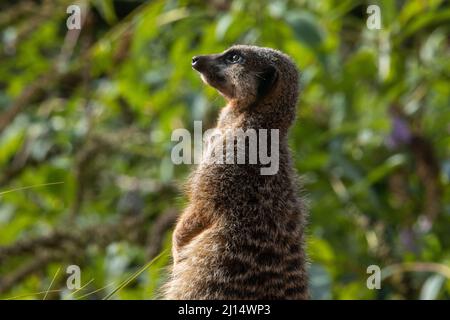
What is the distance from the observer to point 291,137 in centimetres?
329

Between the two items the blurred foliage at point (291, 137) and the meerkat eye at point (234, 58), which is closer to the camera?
the meerkat eye at point (234, 58)

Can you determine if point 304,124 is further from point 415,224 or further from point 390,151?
point 415,224

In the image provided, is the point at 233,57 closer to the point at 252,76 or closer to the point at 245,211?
the point at 252,76

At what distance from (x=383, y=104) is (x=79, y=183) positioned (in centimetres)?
124

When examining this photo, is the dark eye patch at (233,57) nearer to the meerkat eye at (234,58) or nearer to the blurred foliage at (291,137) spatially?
the meerkat eye at (234,58)

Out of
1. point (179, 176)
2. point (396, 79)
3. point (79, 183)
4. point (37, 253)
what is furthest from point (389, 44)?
point (37, 253)

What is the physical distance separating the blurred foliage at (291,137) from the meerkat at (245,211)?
93 centimetres

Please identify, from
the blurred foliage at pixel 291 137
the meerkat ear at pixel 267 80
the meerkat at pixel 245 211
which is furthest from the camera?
the blurred foliage at pixel 291 137

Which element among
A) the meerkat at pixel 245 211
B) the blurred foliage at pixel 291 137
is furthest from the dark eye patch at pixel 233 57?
the blurred foliage at pixel 291 137

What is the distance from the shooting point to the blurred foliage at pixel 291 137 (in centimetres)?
320

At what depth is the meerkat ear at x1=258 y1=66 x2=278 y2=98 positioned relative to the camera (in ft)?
6.53

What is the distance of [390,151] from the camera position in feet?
12.5

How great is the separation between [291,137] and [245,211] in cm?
150

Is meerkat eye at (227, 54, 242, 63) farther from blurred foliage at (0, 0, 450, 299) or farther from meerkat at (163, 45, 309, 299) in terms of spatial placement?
blurred foliage at (0, 0, 450, 299)
